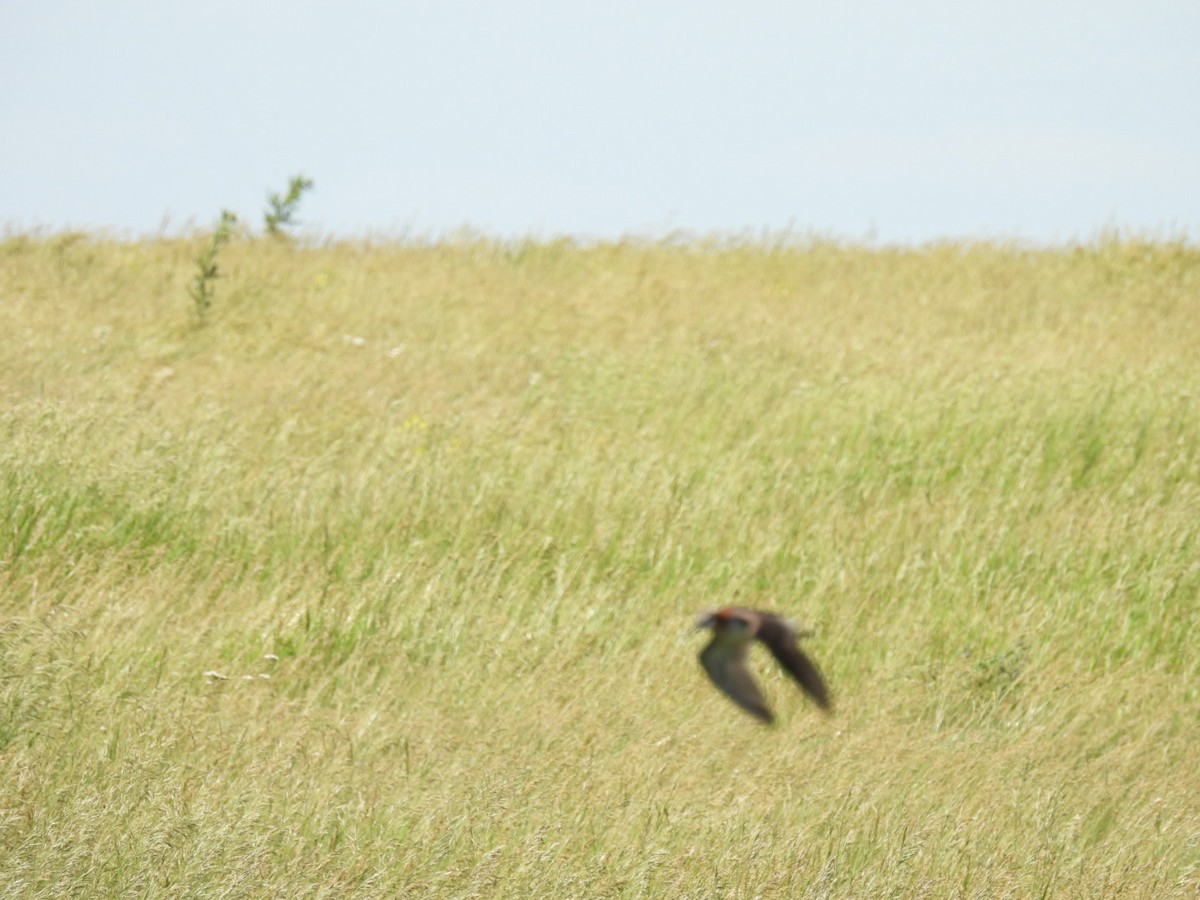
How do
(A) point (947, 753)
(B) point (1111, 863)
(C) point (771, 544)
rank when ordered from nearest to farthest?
(B) point (1111, 863), (A) point (947, 753), (C) point (771, 544)

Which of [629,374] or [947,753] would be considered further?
[629,374]

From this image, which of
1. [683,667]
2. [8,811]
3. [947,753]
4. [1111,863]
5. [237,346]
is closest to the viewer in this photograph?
[8,811]

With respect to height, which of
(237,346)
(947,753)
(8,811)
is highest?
(237,346)

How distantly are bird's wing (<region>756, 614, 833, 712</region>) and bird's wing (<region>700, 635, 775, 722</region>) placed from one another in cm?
9

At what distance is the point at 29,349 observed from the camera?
7891 millimetres

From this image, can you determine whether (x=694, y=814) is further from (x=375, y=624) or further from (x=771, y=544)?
(x=771, y=544)

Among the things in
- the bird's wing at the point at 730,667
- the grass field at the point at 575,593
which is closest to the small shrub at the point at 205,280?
the grass field at the point at 575,593

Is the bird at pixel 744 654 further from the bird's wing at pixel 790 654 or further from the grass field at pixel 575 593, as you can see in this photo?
the grass field at pixel 575 593

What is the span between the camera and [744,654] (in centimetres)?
231

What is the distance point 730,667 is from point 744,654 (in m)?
0.04

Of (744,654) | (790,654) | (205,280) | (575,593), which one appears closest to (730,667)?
(744,654)

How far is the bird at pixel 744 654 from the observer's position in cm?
213

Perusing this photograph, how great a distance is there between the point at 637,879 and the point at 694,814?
45 cm

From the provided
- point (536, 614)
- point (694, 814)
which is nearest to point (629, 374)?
point (536, 614)
